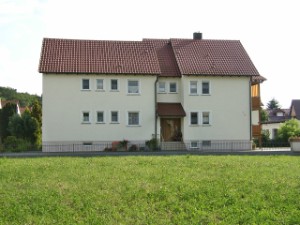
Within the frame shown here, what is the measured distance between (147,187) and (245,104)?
2854 cm

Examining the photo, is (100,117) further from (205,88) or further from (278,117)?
(278,117)

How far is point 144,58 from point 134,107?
4.59 m

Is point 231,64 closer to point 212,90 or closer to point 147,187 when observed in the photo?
point 212,90

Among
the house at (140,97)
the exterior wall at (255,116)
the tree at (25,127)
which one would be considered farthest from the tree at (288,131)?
the tree at (25,127)

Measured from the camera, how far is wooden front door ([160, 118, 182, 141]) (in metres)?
41.1

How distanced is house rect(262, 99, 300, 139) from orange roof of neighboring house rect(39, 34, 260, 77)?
66.9 feet

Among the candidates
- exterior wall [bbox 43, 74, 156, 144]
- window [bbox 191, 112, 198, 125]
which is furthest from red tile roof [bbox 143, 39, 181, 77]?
window [bbox 191, 112, 198, 125]

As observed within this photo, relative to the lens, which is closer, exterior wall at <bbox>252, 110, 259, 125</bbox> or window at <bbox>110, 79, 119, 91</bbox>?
window at <bbox>110, 79, 119, 91</bbox>

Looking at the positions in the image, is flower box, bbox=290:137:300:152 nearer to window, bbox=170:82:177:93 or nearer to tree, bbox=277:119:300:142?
window, bbox=170:82:177:93

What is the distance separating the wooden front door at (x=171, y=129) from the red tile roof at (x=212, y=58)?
14.0 ft

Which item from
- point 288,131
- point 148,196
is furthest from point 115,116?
point 148,196

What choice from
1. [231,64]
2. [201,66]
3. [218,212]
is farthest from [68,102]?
[218,212]

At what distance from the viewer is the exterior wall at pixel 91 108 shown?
1531 inches

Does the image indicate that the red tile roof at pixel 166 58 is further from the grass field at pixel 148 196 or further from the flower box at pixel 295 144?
the grass field at pixel 148 196
